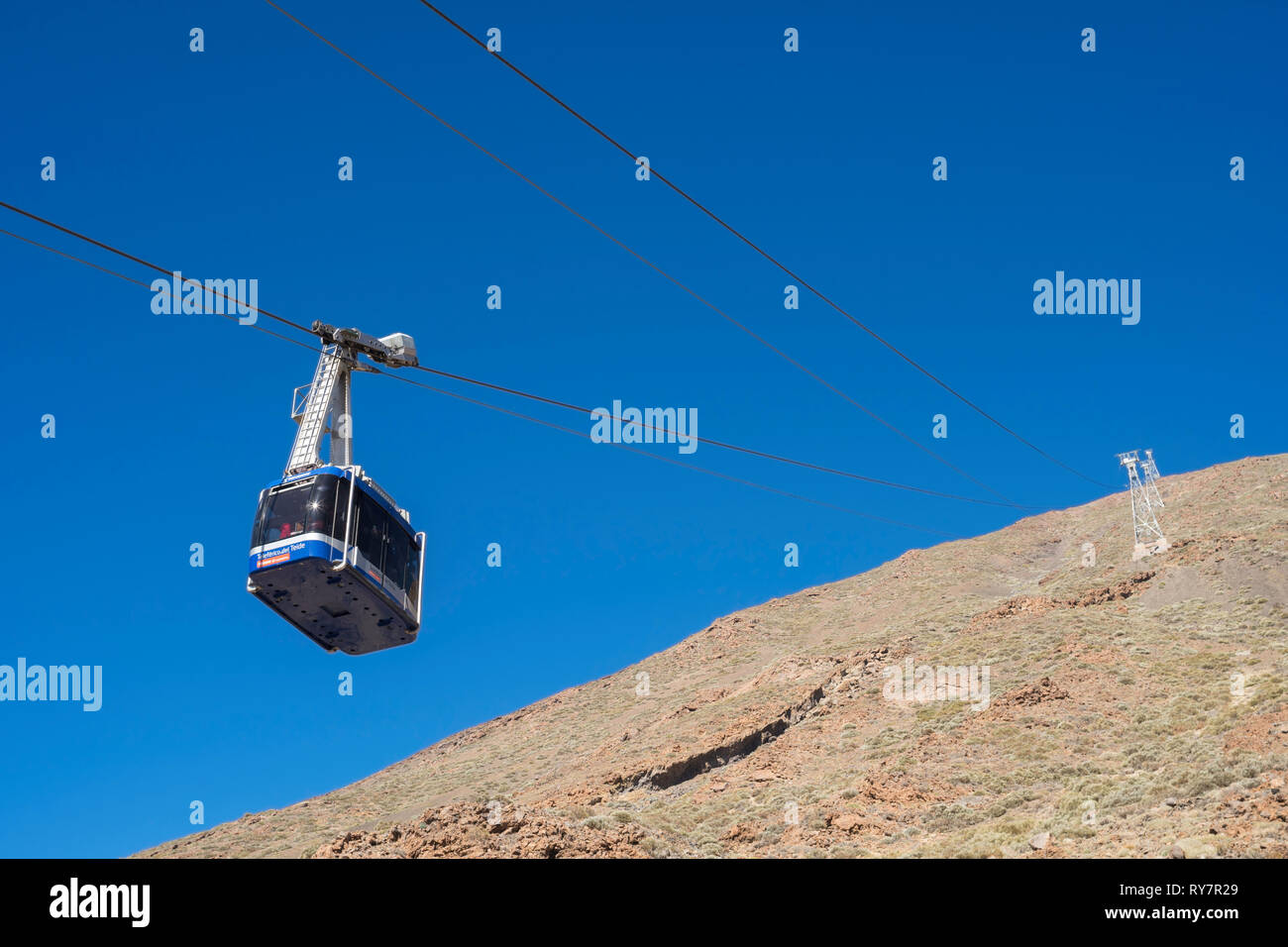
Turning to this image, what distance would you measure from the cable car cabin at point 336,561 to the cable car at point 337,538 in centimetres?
2

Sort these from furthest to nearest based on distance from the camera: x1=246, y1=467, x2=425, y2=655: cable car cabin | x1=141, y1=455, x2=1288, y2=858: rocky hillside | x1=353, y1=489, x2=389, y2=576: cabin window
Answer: x1=141, y1=455, x2=1288, y2=858: rocky hillside → x1=353, y1=489, x2=389, y2=576: cabin window → x1=246, y1=467, x2=425, y2=655: cable car cabin

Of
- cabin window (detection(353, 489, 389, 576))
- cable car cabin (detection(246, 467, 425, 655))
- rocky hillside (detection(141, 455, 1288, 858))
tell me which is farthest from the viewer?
rocky hillside (detection(141, 455, 1288, 858))

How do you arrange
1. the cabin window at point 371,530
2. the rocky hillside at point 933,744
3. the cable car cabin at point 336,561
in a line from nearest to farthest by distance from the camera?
the cable car cabin at point 336,561 < the cabin window at point 371,530 < the rocky hillside at point 933,744

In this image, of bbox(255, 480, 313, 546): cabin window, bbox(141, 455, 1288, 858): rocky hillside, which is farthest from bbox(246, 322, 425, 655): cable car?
bbox(141, 455, 1288, 858): rocky hillside

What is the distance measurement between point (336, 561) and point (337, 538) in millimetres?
431

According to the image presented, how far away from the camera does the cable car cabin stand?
1878 cm

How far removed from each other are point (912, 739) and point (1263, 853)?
1784cm

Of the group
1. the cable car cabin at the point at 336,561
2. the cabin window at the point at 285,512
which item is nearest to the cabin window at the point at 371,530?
the cable car cabin at the point at 336,561

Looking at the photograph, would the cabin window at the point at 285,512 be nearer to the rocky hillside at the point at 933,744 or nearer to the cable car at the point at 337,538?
the cable car at the point at 337,538

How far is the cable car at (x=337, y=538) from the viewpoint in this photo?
61.8 feet

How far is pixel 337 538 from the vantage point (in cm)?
1892

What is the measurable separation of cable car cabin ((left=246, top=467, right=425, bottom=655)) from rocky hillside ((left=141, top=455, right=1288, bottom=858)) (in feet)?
17.5

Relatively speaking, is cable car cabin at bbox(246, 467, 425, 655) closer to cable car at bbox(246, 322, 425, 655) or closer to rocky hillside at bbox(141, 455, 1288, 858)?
cable car at bbox(246, 322, 425, 655)

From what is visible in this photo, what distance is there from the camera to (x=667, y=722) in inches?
1933
